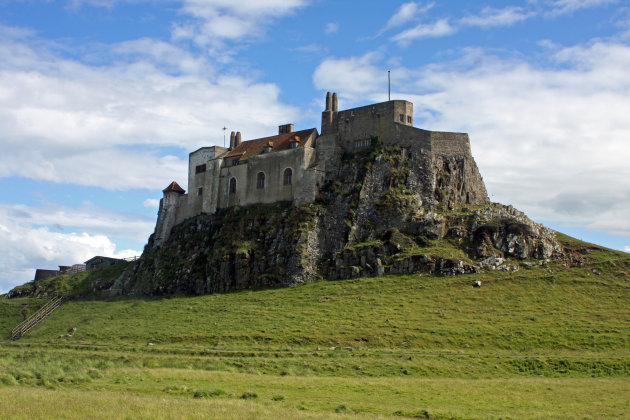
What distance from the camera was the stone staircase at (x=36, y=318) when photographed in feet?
246

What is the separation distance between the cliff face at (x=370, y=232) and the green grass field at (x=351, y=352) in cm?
291

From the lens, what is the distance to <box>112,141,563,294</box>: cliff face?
71.2 m

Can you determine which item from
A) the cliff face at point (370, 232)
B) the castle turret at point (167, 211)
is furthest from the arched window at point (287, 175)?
the castle turret at point (167, 211)

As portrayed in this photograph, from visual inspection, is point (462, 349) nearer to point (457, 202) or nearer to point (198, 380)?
point (198, 380)

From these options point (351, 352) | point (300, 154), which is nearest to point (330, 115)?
point (300, 154)

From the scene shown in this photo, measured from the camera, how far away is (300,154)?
84.6 meters

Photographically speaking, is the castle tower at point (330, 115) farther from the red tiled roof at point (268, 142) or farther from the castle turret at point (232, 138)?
the castle turret at point (232, 138)

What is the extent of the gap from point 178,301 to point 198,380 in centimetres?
3779

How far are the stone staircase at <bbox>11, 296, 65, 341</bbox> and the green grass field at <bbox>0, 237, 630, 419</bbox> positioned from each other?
4.45ft

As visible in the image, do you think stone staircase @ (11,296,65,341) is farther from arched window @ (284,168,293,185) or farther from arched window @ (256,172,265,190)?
arched window @ (284,168,293,185)

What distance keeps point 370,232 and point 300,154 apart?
14788 mm

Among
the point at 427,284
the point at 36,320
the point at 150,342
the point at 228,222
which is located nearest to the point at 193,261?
the point at 228,222

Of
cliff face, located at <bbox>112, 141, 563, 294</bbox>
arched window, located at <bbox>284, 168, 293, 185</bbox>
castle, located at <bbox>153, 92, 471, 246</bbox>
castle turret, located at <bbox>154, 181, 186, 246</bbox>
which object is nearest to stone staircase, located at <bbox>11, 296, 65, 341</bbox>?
cliff face, located at <bbox>112, 141, 563, 294</bbox>

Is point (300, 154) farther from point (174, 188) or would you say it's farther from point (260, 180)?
point (174, 188)
